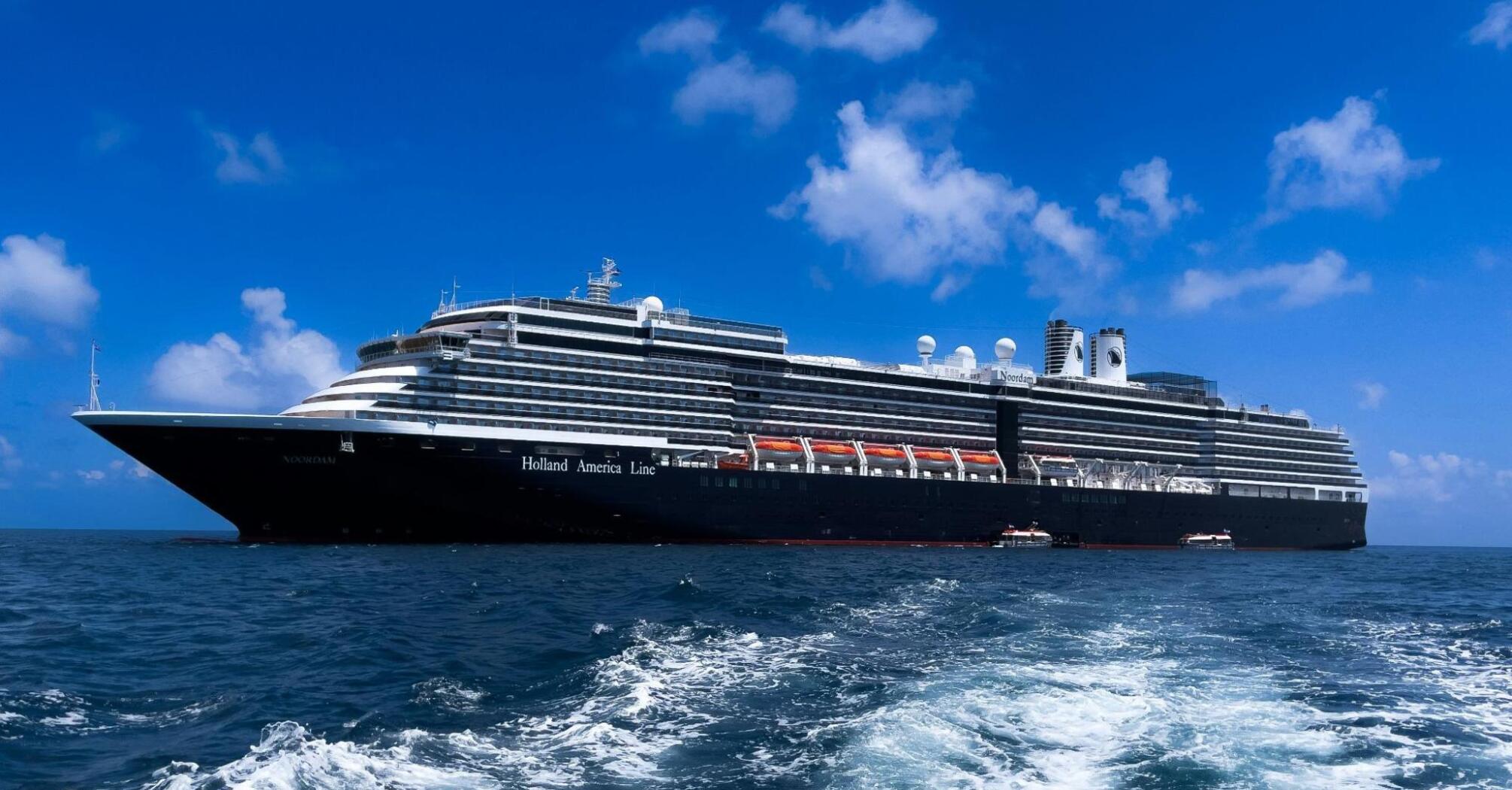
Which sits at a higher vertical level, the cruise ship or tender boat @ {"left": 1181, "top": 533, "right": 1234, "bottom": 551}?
the cruise ship

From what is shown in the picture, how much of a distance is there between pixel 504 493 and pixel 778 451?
18.9 metres

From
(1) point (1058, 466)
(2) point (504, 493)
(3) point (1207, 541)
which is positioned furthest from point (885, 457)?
(3) point (1207, 541)

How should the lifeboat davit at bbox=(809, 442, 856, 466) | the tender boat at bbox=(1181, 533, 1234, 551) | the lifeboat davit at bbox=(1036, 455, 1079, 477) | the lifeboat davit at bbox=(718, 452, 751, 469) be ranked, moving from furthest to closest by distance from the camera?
the tender boat at bbox=(1181, 533, 1234, 551), the lifeboat davit at bbox=(1036, 455, 1079, 477), the lifeboat davit at bbox=(809, 442, 856, 466), the lifeboat davit at bbox=(718, 452, 751, 469)

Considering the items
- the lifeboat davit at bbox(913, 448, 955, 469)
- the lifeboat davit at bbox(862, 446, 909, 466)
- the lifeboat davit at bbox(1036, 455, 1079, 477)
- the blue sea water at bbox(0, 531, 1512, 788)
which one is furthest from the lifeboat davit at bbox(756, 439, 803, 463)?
the blue sea water at bbox(0, 531, 1512, 788)

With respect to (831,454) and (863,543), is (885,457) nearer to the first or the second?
(831,454)

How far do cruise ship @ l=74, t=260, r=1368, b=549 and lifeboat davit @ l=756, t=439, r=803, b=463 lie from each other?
0.16 metres

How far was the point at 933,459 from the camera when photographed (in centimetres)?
6862

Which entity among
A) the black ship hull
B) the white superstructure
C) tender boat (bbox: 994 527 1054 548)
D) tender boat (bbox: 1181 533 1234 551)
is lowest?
tender boat (bbox: 1181 533 1234 551)

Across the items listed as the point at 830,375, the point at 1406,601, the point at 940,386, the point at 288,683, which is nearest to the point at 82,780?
the point at 288,683

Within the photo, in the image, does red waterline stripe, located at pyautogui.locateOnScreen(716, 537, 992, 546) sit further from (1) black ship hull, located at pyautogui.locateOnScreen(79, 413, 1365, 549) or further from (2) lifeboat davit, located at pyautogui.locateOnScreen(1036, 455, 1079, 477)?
(2) lifeboat davit, located at pyautogui.locateOnScreen(1036, 455, 1079, 477)

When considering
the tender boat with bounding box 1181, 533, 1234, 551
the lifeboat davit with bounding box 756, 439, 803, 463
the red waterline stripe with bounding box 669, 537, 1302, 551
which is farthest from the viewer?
the tender boat with bounding box 1181, 533, 1234, 551

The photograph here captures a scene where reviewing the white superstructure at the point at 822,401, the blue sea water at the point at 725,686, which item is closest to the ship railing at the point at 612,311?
the white superstructure at the point at 822,401

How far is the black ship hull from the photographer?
44.6 m

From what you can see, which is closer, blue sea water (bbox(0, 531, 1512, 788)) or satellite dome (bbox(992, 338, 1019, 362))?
blue sea water (bbox(0, 531, 1512, 788))
